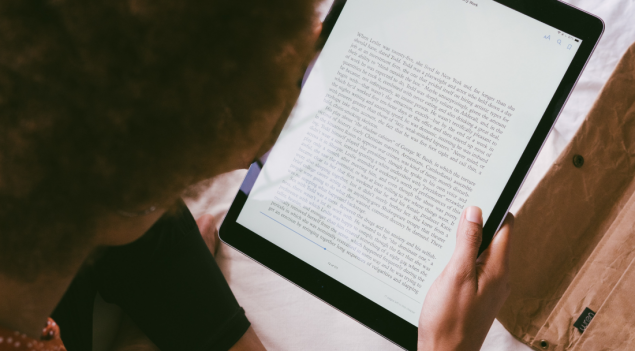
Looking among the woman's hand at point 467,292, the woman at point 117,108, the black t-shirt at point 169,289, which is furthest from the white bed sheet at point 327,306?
the woman at point 117,108

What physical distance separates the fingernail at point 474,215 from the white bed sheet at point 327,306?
32 cm

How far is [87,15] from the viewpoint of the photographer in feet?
0.65

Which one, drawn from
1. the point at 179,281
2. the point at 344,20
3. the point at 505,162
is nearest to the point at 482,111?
the point at 505,162

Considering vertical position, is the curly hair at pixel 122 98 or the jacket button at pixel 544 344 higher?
the curly hair at pixel 122 98

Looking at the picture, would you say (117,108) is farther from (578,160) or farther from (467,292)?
(578,160)

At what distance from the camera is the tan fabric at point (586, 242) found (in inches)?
18.5

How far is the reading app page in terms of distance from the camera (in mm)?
394

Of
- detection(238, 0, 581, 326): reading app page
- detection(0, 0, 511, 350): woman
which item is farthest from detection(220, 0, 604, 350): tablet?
detection(0, 0, 511, 350): woman

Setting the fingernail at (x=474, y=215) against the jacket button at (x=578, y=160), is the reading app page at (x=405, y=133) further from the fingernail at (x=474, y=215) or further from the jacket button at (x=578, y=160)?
the jacket button at (x=578, y=160)

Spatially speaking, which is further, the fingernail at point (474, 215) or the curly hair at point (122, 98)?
the fingernail at point (474, 215)

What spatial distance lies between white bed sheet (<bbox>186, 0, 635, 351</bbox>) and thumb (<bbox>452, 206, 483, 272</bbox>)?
0.32 m

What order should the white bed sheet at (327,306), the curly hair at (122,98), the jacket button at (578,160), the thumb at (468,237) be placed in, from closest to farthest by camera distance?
the curly hair at (122,98) < the thumb at (468,237) < the jacket button at (578,160) < the white bed sheet at (327,306)

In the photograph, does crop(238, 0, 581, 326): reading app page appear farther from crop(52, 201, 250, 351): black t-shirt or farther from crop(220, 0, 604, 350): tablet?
crop(52, 201, 250, 351): black t-shirt

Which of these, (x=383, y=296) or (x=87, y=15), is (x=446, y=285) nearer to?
(x=383, y=296)
